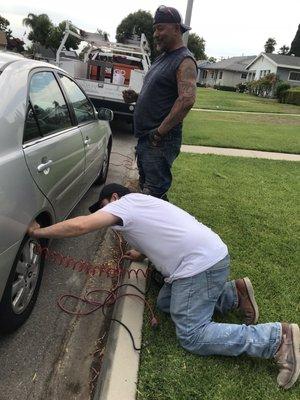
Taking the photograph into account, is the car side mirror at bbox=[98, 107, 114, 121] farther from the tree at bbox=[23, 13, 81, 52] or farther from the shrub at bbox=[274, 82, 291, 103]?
the tree at bbox=[23, 13, 81, 52]

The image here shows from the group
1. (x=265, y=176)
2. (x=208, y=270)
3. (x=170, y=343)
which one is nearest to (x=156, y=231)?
(x=208, y=270)

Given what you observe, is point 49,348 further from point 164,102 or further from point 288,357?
point 164,102

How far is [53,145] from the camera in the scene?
324 centimetres

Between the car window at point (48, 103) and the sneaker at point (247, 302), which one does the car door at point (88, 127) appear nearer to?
the car window at point (48, 103)

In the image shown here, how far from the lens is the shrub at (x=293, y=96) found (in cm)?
3200

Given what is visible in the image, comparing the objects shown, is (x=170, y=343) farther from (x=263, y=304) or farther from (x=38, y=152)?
(x=38, y=152)

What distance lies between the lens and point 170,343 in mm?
2865

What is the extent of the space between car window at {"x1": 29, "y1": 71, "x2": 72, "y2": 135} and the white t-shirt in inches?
38.7

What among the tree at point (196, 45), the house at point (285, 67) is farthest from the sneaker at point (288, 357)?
the tree at point (196, 45)

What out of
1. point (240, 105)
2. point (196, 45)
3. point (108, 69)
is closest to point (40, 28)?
point (196, 45)

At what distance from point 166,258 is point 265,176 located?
4935 mm

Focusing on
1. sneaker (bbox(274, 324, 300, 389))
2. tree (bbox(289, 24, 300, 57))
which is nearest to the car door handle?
sneaker (bbox(274, 324, 300, 389))

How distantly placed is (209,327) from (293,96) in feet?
106

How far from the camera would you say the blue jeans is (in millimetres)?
2676
